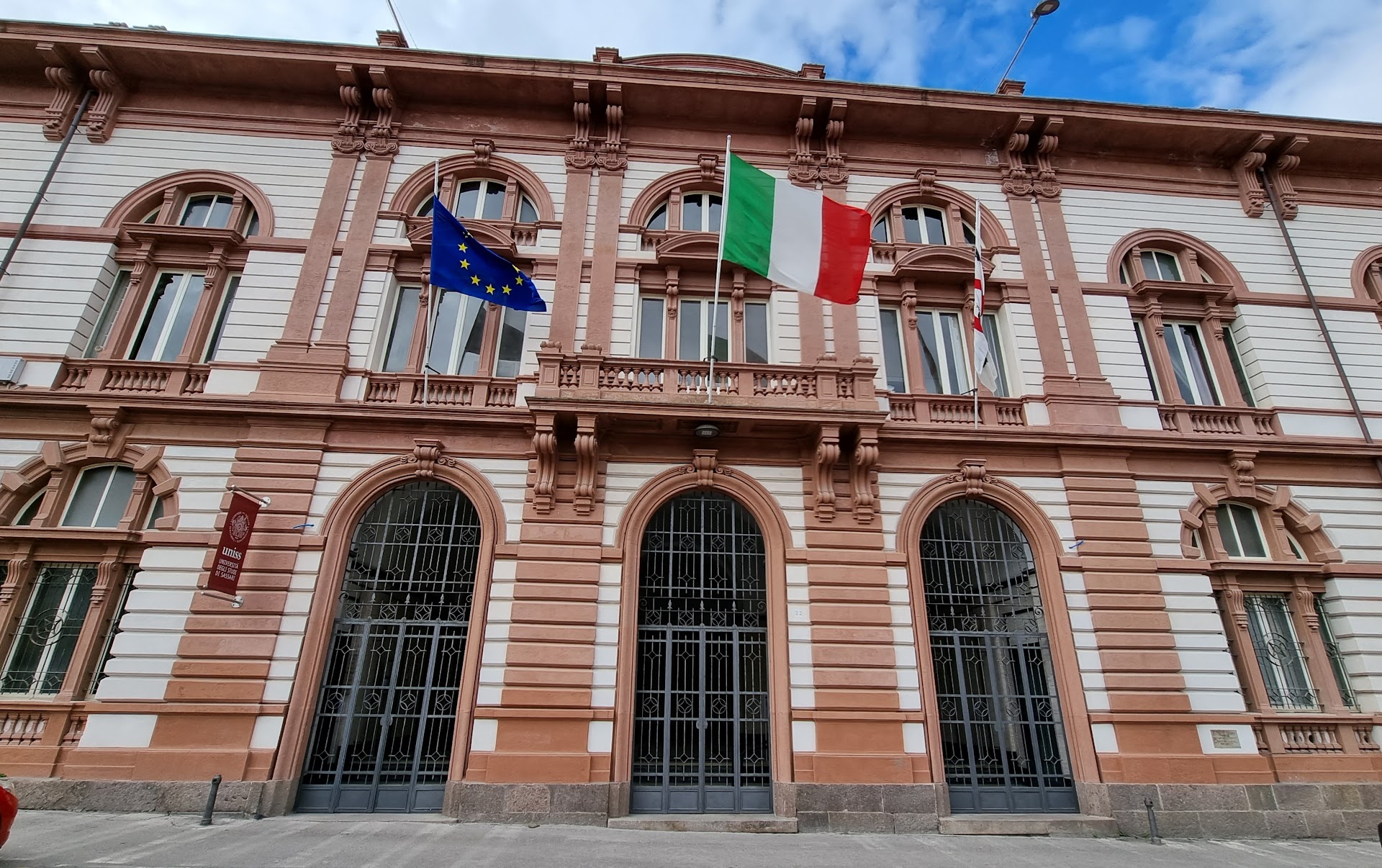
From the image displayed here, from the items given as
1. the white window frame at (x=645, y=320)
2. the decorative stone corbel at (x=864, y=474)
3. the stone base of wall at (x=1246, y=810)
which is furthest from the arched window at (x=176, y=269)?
the stone base of wall at (x=1246, y=810)

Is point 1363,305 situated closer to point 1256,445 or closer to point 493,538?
point 1256,445

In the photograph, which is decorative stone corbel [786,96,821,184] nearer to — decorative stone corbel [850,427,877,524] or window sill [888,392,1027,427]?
window sill [888,392,1027,427]

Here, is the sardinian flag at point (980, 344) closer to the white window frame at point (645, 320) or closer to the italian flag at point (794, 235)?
the italian flag at point (794, 235)

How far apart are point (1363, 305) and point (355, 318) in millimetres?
22164

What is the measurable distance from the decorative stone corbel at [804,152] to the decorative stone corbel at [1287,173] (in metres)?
11.3

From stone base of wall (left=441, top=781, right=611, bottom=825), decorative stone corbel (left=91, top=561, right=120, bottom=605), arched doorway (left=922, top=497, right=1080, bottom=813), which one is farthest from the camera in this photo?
arched doorway (left=922, top=497, right=1080, bottom=813)

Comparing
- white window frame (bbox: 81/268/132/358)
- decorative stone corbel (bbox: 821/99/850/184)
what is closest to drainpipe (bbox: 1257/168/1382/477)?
→ decorative stone corbel (bbox: 821/99/850/184)

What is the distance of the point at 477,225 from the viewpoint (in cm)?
1428

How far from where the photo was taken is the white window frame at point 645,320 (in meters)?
13.8

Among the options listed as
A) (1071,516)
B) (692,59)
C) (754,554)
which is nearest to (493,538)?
(754,554)

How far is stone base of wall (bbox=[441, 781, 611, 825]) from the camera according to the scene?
401 inches

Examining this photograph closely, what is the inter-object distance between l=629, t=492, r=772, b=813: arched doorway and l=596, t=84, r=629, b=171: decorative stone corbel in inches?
314

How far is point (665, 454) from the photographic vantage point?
1255 cm

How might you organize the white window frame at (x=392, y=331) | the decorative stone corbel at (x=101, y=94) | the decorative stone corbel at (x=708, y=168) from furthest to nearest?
the decorative stone corbel at (x=708, y=168) < the decorative stone corbel at (x=101, y=94) < the white window frame at (x=392, y=331)
